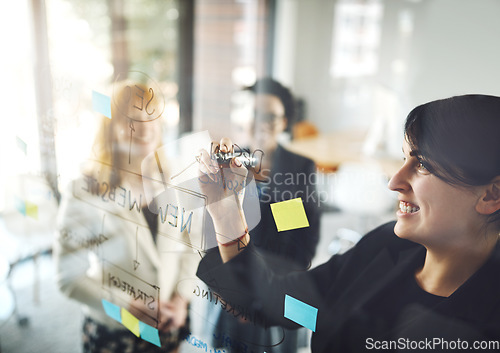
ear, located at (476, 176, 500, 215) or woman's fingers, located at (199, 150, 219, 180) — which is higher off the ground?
ear, located at (476, 176, 500, 215)

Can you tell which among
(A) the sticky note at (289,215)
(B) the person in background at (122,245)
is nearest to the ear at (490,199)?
(A) the sticky note at (289,215)

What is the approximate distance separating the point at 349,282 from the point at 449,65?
33 centimetres

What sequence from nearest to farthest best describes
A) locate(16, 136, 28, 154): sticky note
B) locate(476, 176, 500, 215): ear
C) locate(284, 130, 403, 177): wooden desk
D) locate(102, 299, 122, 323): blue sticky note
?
1. locate(476, 176, 500, 215): ear
2. locate(102, 299, 122, 323): blue sticky note
3. locate(16, 136, 28, 154): sticky note
4. locate(284, 130, 403, 177): wooden desk

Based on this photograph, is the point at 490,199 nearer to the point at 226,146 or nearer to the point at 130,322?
the point at 226,146

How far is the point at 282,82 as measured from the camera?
1.27 m

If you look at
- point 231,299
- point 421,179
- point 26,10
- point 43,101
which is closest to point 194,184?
point 231,299

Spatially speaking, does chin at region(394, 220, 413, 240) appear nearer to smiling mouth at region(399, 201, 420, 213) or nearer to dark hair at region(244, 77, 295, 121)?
smiling mouth at region(399, 201, 420, 213)

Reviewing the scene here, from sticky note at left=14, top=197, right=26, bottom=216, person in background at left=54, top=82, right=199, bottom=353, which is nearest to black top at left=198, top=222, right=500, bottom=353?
person in background at left=54, top=82, right=199, bottom=353

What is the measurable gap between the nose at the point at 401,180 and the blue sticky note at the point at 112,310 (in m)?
0.64

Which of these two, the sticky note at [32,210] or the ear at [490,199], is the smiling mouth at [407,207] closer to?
the ear at [490,199]

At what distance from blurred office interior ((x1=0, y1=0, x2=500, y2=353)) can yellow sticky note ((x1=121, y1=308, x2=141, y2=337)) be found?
0.19 meters

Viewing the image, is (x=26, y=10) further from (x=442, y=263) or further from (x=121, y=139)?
(x=442, y=263)

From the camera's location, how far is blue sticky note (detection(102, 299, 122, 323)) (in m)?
0.85

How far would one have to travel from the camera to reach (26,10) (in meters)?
0.94
